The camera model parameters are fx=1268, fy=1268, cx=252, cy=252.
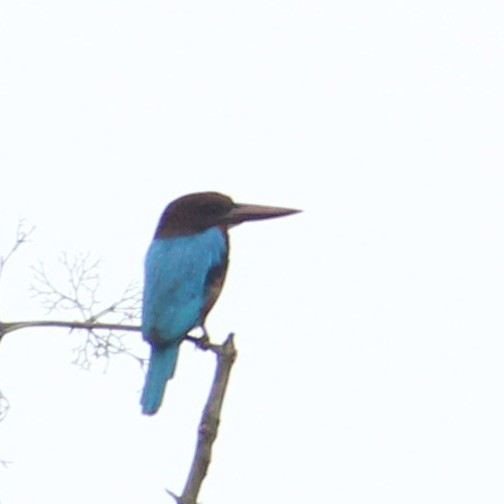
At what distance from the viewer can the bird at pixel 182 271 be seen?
13.9 feet

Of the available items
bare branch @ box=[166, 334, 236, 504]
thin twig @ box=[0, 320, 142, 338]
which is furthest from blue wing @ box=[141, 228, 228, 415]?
bare branch @ box=[166, 334, 236, 504]

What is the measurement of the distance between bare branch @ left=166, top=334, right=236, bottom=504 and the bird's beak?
2797mm

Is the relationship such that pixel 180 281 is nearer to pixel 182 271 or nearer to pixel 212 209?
pixel 182 271

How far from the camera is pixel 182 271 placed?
491cm

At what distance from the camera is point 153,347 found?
4.27 meters

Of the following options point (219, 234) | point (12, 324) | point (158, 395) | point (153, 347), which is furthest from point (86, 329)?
point (219, 234)

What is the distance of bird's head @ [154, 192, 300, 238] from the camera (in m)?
5.35

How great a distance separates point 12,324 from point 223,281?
8.26 feet

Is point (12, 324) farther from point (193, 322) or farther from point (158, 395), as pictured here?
point (193, 322)

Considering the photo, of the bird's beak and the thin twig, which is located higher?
the bird's beak

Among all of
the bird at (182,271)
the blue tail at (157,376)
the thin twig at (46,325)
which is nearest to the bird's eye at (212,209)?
the bird at (182,271)

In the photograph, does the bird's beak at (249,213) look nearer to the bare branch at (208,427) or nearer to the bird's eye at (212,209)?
the bird's eye at (212,209)

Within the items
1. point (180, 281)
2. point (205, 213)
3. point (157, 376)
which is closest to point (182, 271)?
point (180, 281)

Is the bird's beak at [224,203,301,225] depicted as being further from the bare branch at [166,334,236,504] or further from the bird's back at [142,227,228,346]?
the bare branch at [166,334,236,504]
